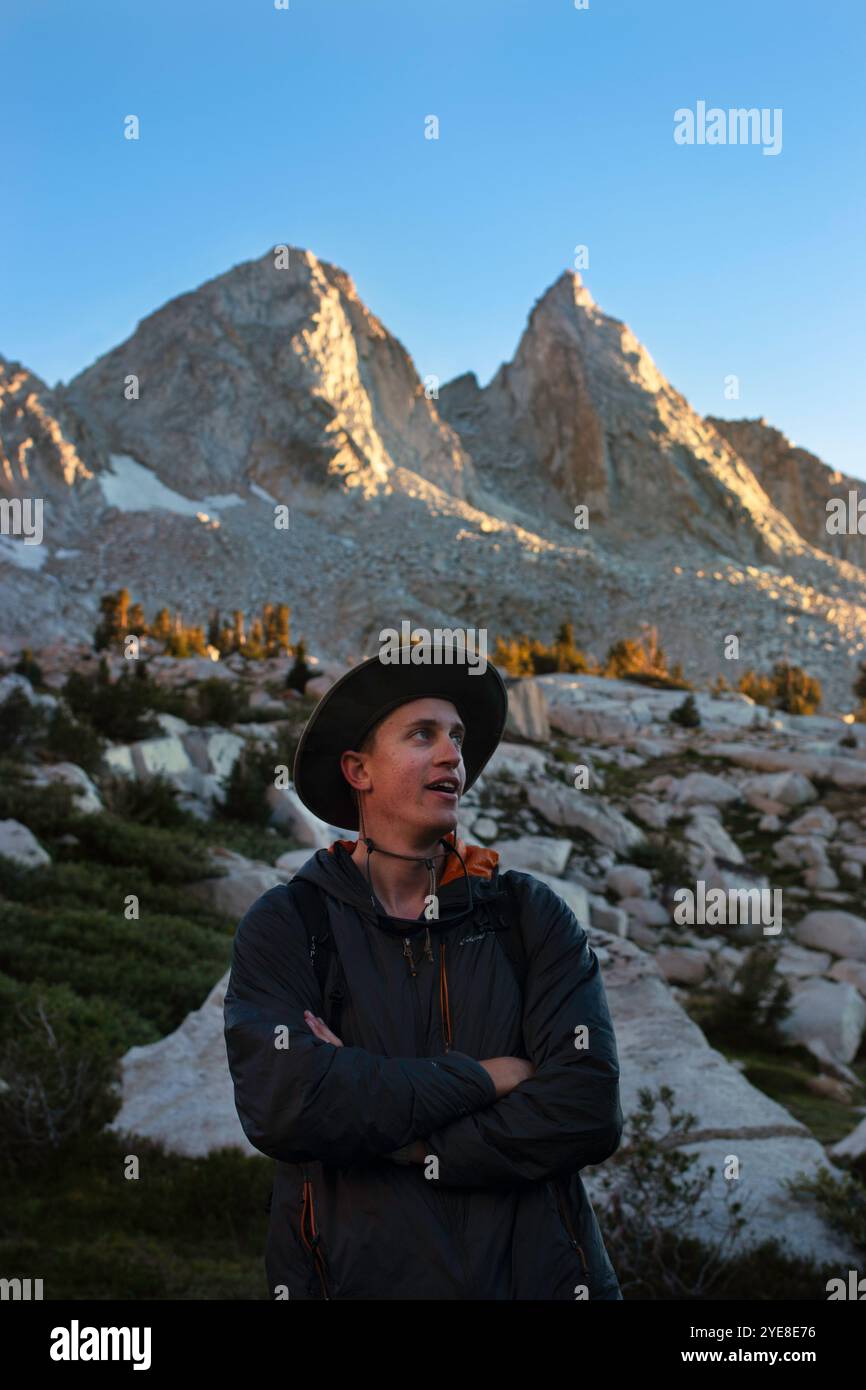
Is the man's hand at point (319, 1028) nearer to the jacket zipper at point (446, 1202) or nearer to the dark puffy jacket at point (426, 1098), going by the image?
the dark puffy jacket at point (426, 1098)

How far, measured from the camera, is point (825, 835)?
15203mm

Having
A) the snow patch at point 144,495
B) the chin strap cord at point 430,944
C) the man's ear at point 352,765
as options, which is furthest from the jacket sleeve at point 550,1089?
the snow patch at point 144,495

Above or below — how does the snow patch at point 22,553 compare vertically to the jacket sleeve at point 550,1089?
above

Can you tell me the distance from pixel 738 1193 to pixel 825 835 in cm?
1046

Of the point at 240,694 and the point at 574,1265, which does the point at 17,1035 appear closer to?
the point at 574,1265

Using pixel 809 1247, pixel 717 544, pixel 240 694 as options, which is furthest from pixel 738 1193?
pixel 717 544

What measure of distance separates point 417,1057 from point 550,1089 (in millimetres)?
277

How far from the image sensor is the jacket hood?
2408mm

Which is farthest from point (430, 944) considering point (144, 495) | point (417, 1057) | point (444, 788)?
point (144, 495)

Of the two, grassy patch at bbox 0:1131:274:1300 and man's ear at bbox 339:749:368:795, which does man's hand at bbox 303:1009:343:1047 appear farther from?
grassy patch at bbox 0:1131:274:1300

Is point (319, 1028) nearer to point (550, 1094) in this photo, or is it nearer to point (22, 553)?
point (550, 1094)

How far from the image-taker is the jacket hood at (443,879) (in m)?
2.41

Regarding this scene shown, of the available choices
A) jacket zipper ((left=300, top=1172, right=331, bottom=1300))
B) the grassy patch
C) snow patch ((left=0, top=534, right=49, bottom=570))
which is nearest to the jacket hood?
jacket zipper ((left=300, top=1172, right=331, bottom=1300))

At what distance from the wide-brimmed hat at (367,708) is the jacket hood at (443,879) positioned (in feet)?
0.76
